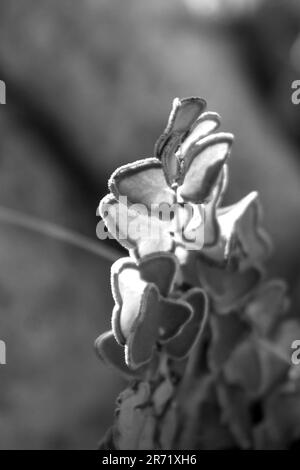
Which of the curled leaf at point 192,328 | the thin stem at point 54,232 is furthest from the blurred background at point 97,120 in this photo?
the curled leaf at point 192,328

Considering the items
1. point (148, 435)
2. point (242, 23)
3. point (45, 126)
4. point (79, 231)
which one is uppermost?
point (242, 23)

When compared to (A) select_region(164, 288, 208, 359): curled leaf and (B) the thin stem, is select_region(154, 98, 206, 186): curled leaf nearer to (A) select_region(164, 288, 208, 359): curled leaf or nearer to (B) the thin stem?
(A) select_region(164, 288, 208, 359): curled leaf

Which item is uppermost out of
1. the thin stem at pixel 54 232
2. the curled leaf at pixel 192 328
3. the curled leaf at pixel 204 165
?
the thin stem at pixel 54 232

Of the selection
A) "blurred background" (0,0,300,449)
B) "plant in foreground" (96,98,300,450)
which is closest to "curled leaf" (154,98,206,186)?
"plant in foreground" (96,98,300,450)

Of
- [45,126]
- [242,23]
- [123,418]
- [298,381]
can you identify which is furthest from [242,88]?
[123,418]

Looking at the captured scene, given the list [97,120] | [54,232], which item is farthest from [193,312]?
[97,120]

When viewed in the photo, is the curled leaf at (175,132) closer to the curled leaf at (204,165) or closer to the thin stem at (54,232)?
the curled leaf at (204,165)

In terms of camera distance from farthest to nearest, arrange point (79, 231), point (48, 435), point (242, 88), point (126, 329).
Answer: point (242, 88), point (79, 231), point (48, 435), point (126, 329)

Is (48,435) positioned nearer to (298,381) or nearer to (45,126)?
(298,381)
